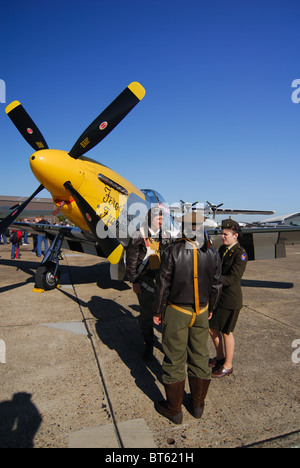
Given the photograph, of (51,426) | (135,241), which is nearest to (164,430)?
(51,426)

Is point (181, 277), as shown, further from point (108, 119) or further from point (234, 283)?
point (108, 119)

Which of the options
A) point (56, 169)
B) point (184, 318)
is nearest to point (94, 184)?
point (56, 169)

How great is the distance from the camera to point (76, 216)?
15.5 ft

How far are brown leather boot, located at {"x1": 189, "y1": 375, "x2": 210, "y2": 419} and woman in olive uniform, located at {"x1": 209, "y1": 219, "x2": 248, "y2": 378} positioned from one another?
0.62m

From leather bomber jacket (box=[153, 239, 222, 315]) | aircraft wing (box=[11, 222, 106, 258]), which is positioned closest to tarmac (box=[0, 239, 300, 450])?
leather bomber jacket (box=[153, 239, 222, 315])

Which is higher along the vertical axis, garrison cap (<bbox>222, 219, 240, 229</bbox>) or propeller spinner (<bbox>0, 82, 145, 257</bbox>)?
propeller spinner (<bbox>0, 82, 145, 257</bbox>)

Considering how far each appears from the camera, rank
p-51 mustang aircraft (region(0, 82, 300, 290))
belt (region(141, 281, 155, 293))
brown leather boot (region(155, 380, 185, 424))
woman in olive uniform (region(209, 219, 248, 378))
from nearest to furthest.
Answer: brown leather boot (region(155, 380, 185, 424)) < woman in olive uniform (region(209, 219, 248, 378)) < belt (region(141, 281, 155, 293)) < p-51 mustang aircraft (region(0, 82, 300, 290))

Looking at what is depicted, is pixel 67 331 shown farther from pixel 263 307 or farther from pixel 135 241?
pixel 263 307

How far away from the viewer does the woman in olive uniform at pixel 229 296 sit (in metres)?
2.76

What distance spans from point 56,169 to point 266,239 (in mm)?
5436

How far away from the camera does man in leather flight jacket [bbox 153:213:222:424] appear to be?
2159mm

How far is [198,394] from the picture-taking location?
7.25ft

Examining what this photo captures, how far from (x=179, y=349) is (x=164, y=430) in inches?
24.2

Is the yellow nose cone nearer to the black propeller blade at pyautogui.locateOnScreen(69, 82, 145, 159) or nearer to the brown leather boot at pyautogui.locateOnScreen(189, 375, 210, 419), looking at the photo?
the black propeller blade at pyautogui.locateOnScreen(69, 82, 145, 159)
